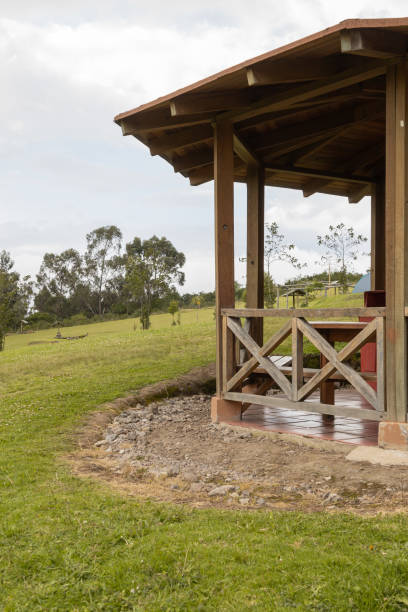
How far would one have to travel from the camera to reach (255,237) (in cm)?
750

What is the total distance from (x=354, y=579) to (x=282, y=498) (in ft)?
4.44

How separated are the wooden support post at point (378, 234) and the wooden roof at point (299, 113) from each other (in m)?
0.24

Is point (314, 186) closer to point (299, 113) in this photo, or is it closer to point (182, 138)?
point (299, 113)

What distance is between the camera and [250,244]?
7.52m

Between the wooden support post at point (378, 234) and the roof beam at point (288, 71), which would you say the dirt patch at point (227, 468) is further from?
the wooden support post at point (378, 234)

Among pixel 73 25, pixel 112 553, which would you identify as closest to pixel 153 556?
pixel 112 553

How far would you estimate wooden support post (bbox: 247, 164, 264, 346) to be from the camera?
24.6ft

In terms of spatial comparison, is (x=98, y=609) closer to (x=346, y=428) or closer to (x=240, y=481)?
(x=240, y=481)

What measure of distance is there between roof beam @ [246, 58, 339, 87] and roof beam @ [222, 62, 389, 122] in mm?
174

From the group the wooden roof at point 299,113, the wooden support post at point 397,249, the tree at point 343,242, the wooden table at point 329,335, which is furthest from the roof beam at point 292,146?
the tree at point 343,242

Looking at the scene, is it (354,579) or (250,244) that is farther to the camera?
(250,244)

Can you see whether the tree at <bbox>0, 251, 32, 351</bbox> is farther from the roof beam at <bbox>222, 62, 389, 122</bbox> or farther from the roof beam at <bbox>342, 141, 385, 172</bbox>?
the roof beam at <bbox>222, 62, 389, 122</bbox>

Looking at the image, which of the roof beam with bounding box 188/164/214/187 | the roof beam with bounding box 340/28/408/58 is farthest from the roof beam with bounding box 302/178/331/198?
the roof beam with bounding box 340/28/408/58

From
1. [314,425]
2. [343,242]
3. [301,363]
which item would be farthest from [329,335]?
[343,242]
